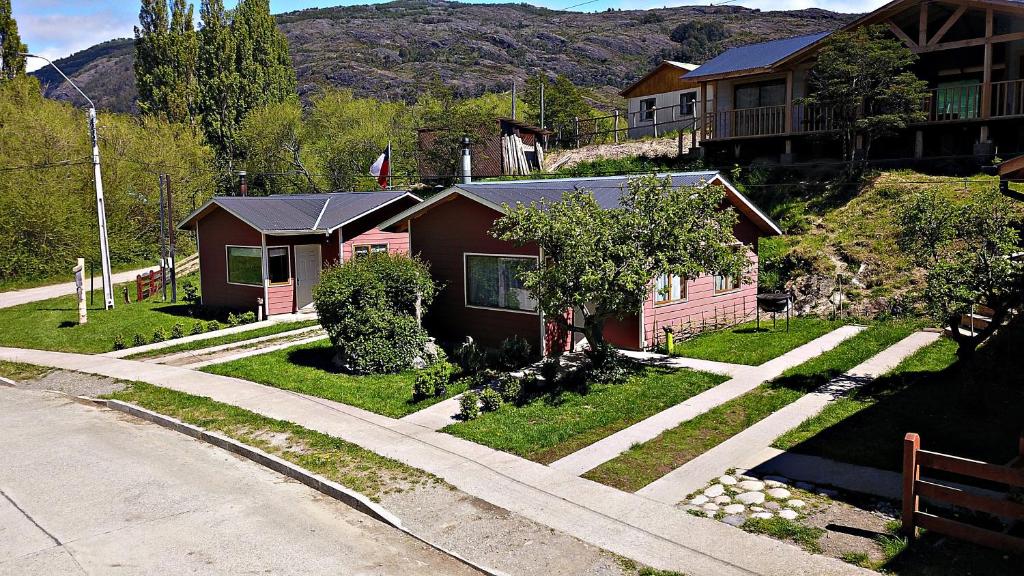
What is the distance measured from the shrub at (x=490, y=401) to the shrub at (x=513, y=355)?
2728 mm

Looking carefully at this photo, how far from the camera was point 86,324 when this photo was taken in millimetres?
24562

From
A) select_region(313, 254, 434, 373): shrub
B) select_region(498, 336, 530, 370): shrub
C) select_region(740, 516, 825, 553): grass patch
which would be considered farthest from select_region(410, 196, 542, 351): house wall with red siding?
select_region(740, 516, 825, 553): grass patch

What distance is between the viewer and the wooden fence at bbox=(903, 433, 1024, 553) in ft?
23.7

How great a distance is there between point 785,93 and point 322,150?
107 ft

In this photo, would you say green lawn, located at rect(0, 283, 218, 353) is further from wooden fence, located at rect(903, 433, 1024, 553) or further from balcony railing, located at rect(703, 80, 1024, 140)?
balcony railing, located at rect(703, 80, 1024, 140)

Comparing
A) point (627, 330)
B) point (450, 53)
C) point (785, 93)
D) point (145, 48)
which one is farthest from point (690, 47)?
point (627, 330)

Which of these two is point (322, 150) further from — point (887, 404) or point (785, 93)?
point (887, 404)

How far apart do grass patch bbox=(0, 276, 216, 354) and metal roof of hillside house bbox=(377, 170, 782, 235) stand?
9.19 meters

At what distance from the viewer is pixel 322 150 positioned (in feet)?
173

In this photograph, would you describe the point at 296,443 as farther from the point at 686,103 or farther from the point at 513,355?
the point at 686,103

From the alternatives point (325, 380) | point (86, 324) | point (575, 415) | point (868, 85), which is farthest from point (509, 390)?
point (868, 85)

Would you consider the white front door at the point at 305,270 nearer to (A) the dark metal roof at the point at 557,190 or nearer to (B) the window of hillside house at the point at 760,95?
(A) the dark metal roof at the point at 557,190

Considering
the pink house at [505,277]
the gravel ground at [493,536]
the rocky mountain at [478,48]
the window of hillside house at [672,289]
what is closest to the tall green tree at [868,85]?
the pink house at [505,277]

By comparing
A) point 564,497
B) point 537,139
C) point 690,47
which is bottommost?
point 564,497
